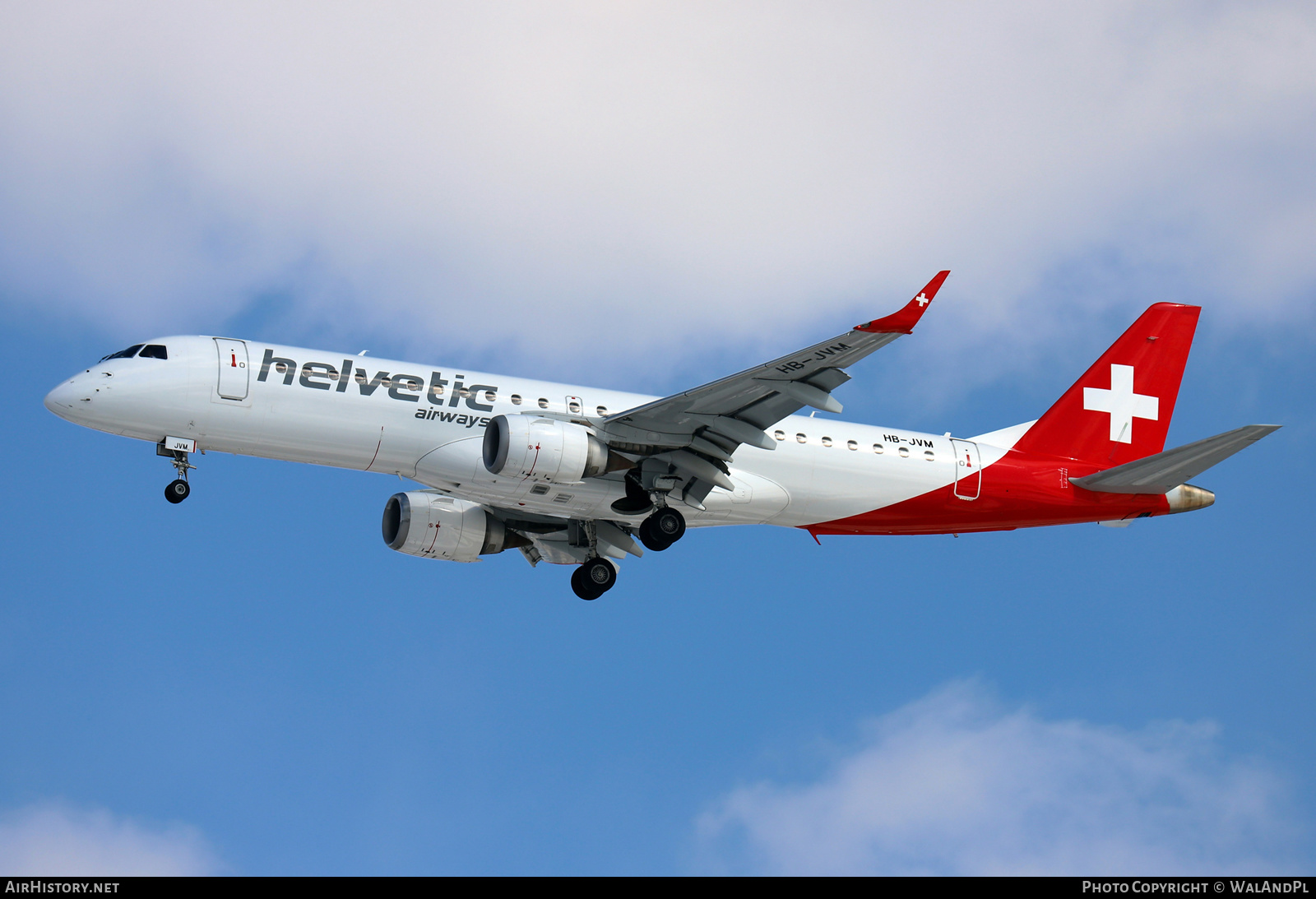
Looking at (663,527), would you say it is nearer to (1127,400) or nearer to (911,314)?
(911,314)

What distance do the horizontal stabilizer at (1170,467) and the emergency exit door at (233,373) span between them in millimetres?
20907

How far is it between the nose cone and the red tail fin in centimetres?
2316

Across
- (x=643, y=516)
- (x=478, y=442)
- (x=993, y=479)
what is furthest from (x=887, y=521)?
(x=478, y=442)

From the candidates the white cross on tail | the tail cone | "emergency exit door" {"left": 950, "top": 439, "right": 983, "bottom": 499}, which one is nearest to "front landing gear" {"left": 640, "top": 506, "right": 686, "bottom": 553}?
"emergency exit door" {"left": 950, "top": 439, "right": 983, "bottom": 499}

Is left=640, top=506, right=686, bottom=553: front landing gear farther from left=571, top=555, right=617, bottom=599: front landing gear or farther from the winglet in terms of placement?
the winglet

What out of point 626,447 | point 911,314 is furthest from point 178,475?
point 911,314

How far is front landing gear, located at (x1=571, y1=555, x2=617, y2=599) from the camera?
35688 mm

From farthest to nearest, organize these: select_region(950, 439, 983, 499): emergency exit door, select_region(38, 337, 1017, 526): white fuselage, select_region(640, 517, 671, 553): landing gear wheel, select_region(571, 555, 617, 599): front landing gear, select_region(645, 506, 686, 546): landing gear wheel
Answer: select_region(571, 555, 617, 599): front landing gear < select_region(950, 439, 983, 499): emergency exit door < select_region(640, 517, 671, 553): landing gear wheel < select_region(645, 506, 686, 546): landing gear wheel < select_region(38, 337, 1017, 526): white fuselage

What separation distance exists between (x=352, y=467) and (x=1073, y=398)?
19.5 meters

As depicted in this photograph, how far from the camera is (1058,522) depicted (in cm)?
3544

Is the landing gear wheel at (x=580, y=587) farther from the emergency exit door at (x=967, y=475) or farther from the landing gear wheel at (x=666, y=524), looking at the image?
the emergency exit door at (x=967, y=475)
